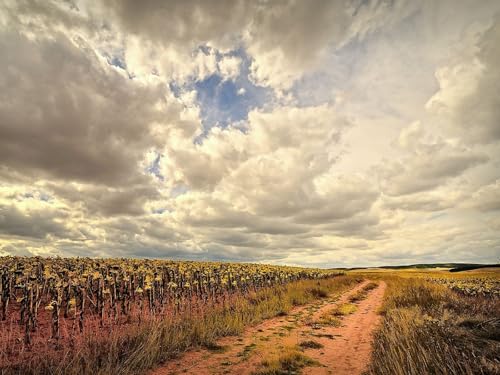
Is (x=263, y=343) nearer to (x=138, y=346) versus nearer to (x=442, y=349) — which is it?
(x=138, y=346)

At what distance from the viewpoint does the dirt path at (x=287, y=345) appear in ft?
26.6

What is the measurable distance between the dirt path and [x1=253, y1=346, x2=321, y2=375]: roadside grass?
23 cm

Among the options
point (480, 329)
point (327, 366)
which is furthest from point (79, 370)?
point (480, 329)

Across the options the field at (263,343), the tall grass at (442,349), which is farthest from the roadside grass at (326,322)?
the tall grass at (442,349)

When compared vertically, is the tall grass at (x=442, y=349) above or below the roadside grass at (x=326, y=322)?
above

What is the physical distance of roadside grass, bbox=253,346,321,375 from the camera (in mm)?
7754

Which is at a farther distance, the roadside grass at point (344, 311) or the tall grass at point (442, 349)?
the roadside grass at point (344, 311)

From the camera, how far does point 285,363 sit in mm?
8359

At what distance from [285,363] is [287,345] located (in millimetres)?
1680

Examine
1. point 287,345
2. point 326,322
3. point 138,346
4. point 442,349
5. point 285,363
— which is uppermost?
point 442,349

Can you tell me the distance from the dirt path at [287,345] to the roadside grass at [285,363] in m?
0.23

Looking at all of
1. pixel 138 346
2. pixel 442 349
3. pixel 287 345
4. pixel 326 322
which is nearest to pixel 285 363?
pixel 287 345

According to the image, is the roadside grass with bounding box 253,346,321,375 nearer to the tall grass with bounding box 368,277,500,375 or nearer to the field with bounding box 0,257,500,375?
the field with bounding box 0,257,500,375

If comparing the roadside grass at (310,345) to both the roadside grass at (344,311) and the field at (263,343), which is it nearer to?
Answer: the field at (263,343)
